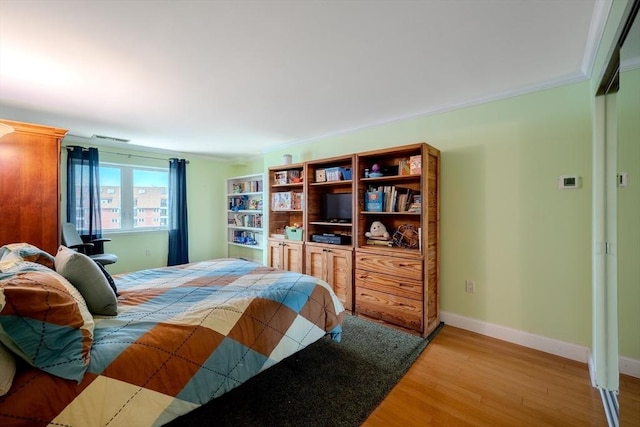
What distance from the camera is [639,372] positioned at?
1.84 m

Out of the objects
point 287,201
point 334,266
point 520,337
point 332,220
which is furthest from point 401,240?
point 287,201

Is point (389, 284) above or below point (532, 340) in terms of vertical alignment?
above

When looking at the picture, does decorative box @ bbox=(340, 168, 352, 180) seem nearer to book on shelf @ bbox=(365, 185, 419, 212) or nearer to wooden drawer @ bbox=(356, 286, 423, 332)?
book on shelf @ bbox=(365, 185, 419, 212)

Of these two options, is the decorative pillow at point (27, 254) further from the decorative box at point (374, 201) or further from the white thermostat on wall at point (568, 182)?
the white thermostat on wall at point (568, 182)

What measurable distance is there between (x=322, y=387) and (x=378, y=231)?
5.55 feet

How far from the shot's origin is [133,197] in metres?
4.54

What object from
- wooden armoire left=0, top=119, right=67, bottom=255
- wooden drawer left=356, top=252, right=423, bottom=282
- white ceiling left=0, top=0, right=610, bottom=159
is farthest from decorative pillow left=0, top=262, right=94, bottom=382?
wooden drawer left=356, top=252, right=423, bottom=282

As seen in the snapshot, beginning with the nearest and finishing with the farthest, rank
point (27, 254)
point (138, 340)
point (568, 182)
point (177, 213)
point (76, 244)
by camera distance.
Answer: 1. point (138, 340)
2. point (27, 254)
3. point (568, 182)
4. point (76, 244)
5. point (177, 213)

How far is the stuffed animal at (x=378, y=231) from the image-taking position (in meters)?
3.02

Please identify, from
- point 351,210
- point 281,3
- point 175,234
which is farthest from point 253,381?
point 175,234

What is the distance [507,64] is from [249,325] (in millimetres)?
2587

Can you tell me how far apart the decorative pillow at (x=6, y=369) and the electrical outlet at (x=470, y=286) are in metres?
3.09

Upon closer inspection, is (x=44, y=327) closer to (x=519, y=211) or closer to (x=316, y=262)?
(x=316, y=262)

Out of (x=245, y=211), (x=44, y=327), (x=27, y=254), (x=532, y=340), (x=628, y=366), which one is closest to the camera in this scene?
Result: (x=44, y=327)
